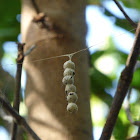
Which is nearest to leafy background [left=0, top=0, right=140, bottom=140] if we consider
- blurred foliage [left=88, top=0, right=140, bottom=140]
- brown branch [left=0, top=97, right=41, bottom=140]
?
blurred foliage [left=88, top=0, right=140, bottom=140]

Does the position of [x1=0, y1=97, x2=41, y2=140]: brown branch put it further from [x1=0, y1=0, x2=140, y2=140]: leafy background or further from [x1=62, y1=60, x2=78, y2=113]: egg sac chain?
[x1=0, y1=0, x2=140, y2=140]: leafy background

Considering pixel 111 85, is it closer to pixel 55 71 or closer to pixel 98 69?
pixel 98 69

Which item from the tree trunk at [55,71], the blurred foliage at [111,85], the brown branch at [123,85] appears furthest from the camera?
the blurred foliage at [111,85]

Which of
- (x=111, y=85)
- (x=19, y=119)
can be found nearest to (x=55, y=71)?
(x=19, y=119)

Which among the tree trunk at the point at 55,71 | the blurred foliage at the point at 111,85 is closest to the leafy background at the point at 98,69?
the blurred foliage at the point at 111,85

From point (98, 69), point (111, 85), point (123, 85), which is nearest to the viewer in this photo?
point (123, 85)

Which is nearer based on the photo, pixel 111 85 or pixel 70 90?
pixel 70 90

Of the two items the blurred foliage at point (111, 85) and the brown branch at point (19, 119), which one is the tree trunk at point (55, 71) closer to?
the brown branch at point (19, 119)

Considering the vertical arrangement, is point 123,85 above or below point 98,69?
above
